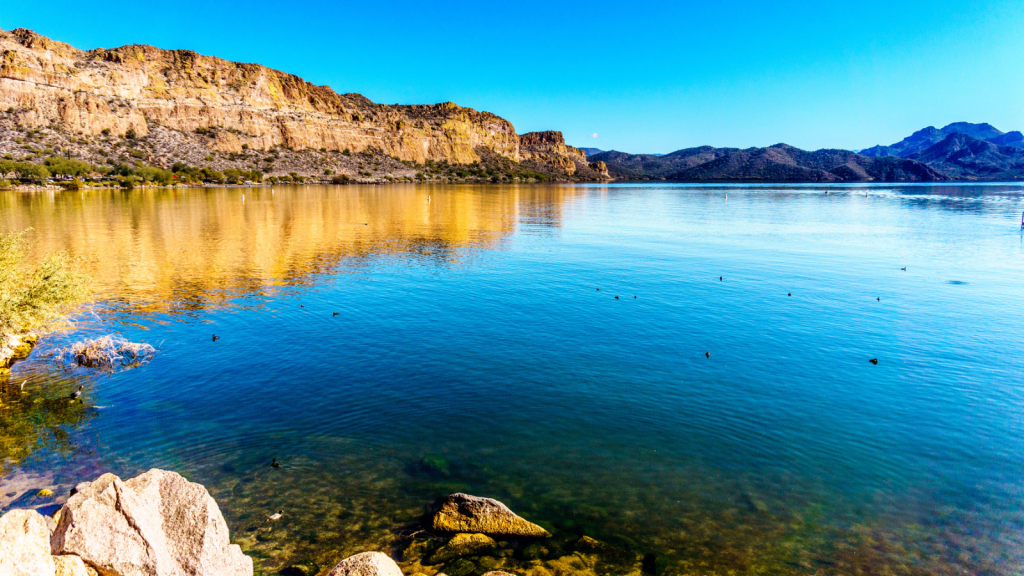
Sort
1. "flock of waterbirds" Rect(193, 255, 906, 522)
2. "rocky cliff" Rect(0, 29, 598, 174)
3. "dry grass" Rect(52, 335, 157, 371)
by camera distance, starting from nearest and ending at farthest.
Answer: "flock of waterbirds" Rect(193, 255, 906, 522) → "dry grass" Rect(52, 335, 157, 371) → "rocky cliff" Rect(0, 29, 598, 174)

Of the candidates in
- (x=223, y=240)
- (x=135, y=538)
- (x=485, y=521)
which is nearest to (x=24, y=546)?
(x=135, y=538)

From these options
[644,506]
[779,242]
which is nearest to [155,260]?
[644,506]

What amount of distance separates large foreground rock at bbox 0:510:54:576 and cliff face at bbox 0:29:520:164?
14262cm

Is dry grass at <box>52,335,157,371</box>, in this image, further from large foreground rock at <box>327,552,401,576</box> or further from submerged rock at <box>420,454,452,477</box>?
large foreground rock at <box>327,552,401,576</box>

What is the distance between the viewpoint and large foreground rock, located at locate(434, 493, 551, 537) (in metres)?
7.43

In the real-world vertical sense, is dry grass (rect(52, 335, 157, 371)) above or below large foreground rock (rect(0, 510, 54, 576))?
below

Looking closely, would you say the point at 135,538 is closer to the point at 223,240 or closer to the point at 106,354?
the point at 106,354

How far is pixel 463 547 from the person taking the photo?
7.18 m

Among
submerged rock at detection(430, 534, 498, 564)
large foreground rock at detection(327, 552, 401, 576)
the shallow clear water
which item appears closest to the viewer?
large foreground rock at detection(327, 552, 401, 576)

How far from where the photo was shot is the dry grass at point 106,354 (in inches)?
530

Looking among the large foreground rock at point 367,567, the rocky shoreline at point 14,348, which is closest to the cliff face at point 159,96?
the rocky shoreline at point 14,348

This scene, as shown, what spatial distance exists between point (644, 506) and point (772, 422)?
14.0 ft

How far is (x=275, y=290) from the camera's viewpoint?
21.6 meters

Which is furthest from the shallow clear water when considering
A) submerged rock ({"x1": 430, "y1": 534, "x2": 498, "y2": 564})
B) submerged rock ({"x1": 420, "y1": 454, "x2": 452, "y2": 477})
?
submerged rock ({"x1": 430, "y1": 534, "x2": 498, "y2": 564})
